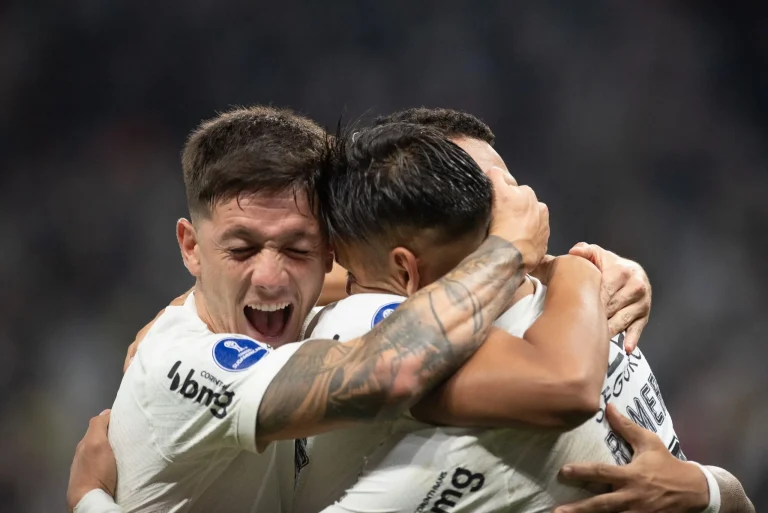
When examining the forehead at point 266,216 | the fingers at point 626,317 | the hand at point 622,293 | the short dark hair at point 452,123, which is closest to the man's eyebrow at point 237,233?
the forehead at point 266,216

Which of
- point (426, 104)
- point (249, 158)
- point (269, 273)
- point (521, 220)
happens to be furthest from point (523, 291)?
point (426, 104)

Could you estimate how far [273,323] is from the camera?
249cm

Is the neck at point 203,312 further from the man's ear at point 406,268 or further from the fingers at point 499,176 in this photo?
the fingers at point 499,176

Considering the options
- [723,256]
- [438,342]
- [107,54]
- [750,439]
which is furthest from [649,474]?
[107,54]

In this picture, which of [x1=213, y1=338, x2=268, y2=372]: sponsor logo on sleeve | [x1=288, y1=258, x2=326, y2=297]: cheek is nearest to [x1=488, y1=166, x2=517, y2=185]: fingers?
[x1=288, y1=258, x2=326, y2=297]: cheek

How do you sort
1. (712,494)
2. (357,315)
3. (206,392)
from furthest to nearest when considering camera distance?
(712,494) → (357,315) → (206,392)

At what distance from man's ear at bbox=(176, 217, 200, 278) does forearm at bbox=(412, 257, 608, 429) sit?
0.85 meters

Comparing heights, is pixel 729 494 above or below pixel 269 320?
below

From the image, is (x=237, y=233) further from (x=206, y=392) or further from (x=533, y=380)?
(x=533, y=380)

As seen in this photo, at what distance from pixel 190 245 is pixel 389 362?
90 cm

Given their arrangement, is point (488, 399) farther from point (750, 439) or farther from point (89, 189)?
point (89, 189)

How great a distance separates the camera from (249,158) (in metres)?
2.32

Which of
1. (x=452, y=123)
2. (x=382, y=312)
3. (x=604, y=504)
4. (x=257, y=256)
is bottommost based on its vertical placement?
(x=604, y=504)

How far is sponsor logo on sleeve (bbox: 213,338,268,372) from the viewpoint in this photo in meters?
2.04
